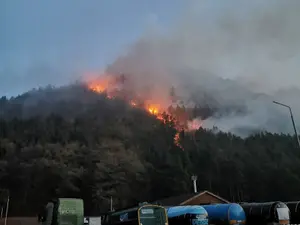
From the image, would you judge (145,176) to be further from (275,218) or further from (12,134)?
(275,218)

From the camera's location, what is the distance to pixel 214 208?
33.9 metres

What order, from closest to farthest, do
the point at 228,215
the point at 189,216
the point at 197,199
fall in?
1. the point at 189,216
2. the point at 228,215
3. the point at 197,199

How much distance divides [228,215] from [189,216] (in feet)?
13.9

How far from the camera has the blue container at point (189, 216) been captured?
3008 centimetres

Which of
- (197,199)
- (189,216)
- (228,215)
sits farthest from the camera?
(197,199)

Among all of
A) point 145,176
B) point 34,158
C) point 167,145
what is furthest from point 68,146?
point 167,145

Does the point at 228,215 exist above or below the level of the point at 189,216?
below

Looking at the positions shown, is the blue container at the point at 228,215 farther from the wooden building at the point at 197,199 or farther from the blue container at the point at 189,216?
the wooden building at the point at 197,199

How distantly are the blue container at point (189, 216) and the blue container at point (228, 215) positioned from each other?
8.51 ft

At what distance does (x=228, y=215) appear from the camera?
105ft

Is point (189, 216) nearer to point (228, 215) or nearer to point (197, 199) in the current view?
point (228, 215)

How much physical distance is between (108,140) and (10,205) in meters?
36.8

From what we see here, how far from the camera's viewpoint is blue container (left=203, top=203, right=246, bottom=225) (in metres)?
31.7

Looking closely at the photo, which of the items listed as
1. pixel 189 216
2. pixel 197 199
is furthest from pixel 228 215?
pixel 197 199
